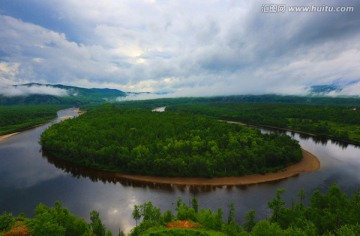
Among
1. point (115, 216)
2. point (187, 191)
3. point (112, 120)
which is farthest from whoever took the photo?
point (112, 120)

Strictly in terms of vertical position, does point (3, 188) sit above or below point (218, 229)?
below

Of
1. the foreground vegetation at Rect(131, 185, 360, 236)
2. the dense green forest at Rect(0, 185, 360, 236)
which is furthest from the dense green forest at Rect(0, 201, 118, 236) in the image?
the foreground vegetation at Rect(131, 185, 360, 236)

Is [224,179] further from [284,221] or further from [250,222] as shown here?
[284,221]

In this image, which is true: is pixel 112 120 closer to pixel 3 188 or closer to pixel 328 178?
pixel 3 188

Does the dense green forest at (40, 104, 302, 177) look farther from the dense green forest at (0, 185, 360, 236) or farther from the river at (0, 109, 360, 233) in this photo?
the dense green forest at (0, 185, 360, 236)

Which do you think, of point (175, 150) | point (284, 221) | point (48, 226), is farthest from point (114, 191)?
point (284, 221)

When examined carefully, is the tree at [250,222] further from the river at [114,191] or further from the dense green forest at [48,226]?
the dense green forest at [48,226]

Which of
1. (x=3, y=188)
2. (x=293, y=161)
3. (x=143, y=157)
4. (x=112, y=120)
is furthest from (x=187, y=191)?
(x=112, y=120)
